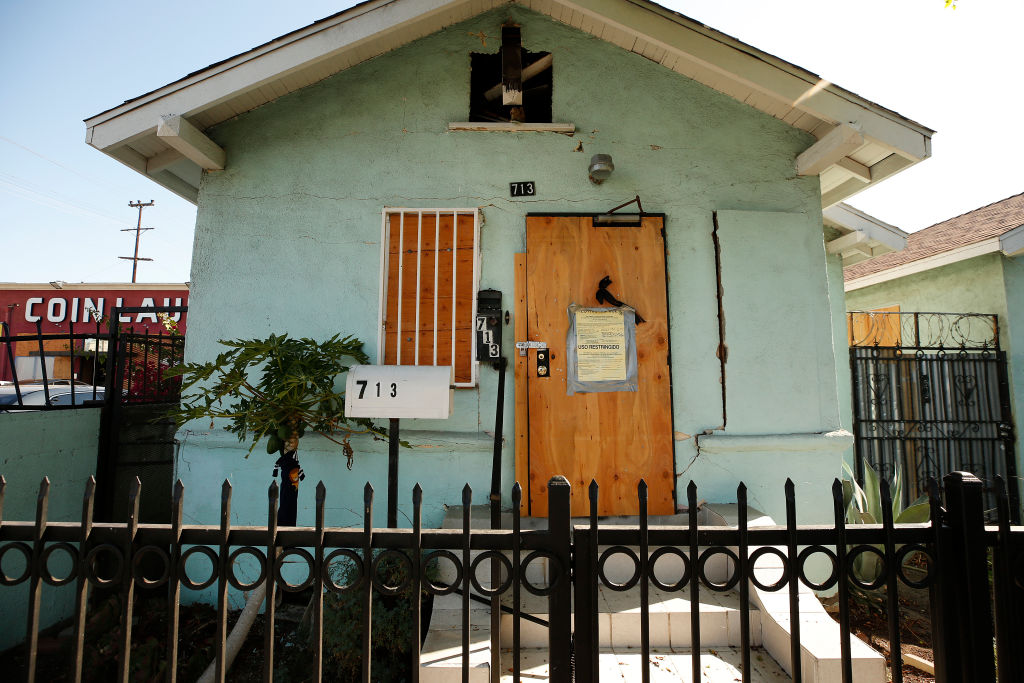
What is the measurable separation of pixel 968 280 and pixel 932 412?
8.28ft

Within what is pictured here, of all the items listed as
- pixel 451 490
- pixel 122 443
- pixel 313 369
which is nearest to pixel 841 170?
pixel 451 490

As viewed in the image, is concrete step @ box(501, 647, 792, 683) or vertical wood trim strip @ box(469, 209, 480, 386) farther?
vertical wood trim strip @ box(469, 209, 480, 386)

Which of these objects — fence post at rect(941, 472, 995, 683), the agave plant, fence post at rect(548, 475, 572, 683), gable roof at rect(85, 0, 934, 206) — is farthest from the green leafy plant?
the agave plant

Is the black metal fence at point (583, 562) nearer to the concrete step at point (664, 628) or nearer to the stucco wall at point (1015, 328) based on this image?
the concrete step at point (664, 628)

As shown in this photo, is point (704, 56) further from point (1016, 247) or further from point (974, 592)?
point (1016, 247)

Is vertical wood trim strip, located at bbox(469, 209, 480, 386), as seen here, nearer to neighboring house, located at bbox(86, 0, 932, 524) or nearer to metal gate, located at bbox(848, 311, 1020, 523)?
neighboring house, located at bbox(86, 0, 932, 524)

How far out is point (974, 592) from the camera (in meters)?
1.78

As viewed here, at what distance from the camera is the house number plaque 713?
4.61m

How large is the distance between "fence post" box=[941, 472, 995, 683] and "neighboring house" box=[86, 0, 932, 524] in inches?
98.7

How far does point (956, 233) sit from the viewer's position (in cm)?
892

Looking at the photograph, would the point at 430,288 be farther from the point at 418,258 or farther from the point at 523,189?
the point at 523,189

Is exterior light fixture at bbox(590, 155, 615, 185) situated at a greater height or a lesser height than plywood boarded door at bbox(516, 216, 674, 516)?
A: greater

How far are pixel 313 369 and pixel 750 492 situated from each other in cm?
359

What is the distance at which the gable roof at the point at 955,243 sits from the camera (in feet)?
23.2
